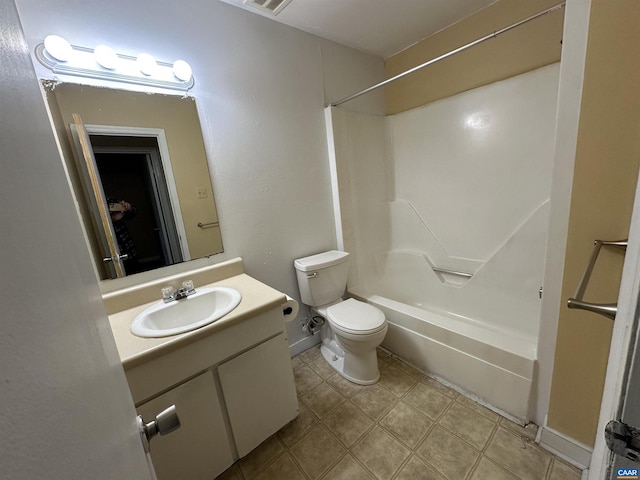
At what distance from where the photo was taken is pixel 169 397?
96cm

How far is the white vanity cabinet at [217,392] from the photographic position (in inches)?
36.9

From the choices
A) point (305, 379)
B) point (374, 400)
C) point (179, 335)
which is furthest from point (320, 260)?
point (179, 335)

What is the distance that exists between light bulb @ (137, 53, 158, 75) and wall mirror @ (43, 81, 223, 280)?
0.10 metres

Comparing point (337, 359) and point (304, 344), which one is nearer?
point (337, 359)

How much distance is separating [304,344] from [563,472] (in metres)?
1.51

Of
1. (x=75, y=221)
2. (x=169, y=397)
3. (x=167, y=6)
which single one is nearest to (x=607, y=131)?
(x=75, y=221)

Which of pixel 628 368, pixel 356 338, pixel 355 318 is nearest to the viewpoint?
pixel 628 368

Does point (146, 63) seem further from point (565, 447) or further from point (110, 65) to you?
point (565, 447)

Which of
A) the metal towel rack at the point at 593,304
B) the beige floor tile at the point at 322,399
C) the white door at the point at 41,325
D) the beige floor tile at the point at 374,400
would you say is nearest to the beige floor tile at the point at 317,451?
the beige floor tile at the point at 322,399

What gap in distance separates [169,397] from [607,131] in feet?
5.97

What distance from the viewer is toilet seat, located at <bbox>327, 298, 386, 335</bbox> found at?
5.06 feet

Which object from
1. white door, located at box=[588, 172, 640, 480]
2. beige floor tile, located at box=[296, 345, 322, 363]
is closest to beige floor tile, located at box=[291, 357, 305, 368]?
beige floor tile, located at box=[296, 345, 322, 363]

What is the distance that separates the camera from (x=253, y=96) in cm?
159

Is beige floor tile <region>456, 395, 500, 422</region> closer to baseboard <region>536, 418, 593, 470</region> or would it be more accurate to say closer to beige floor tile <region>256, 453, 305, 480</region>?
baseboard <region>536, 418, 593, 470</region>
